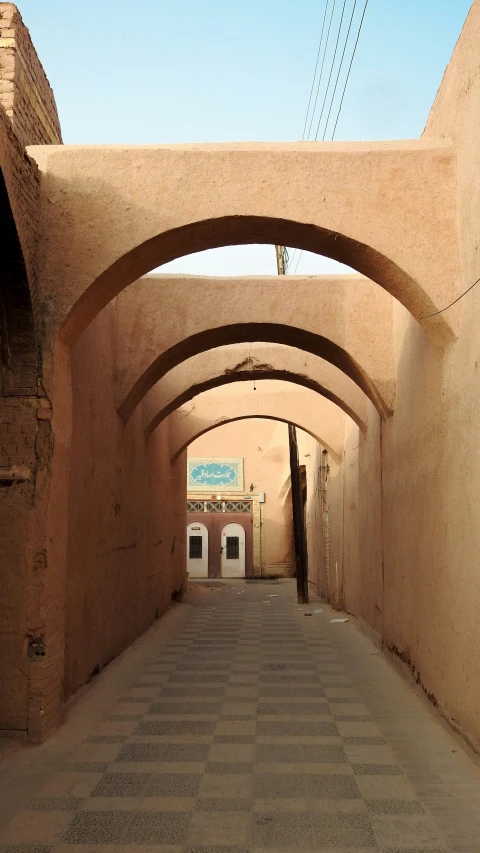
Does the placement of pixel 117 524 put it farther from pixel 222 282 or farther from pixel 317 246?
pixel 317 246

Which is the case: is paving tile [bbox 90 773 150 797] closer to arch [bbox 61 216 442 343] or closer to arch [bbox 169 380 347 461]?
arch [bbox 61 216 442 343]

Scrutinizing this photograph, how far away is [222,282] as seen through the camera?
8.90 m

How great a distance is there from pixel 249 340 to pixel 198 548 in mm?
14866

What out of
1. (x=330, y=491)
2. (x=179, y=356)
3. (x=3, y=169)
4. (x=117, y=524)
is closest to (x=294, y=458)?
(x=330, y=491)

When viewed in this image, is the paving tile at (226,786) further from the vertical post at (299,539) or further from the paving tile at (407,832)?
the vertical post at (299,539)

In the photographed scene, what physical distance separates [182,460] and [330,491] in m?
3.32

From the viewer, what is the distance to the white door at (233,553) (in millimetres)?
23422

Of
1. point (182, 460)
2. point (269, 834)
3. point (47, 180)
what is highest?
point (47, 180)

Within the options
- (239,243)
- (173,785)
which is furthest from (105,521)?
(173,785)

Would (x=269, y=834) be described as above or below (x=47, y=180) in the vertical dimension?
below

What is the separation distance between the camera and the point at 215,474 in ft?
78.5

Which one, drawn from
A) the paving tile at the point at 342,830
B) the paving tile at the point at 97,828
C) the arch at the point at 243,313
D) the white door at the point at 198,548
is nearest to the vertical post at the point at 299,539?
the arch at the point at 243,313

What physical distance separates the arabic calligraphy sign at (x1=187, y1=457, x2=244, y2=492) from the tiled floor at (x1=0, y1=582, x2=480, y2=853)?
53.2ft

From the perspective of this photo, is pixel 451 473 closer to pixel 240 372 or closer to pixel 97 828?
pixel 97 828
